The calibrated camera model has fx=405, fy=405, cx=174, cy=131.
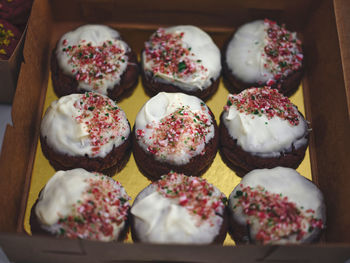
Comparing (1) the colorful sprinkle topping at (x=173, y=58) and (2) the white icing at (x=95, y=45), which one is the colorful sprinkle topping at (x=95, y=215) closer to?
(2) the white icing at (x=95, y=45)

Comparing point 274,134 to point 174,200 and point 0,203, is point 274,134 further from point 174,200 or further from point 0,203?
point 0,203

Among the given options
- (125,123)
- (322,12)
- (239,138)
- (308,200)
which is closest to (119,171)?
(125,123)

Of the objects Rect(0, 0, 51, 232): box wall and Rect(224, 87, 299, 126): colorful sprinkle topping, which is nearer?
Rect(0, 0, 51, 232): box wall

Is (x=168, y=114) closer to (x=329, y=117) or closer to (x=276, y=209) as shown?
(x=276, y=209)

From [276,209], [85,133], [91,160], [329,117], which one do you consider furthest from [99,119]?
[329,117]

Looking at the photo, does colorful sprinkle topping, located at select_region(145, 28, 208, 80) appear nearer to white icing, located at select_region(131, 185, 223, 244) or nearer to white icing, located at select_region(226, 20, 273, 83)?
white icing, located at select_region(226, 20, 273, 83)

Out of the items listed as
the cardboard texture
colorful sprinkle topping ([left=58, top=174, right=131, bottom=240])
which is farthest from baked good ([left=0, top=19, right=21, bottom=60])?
the cardboard texture
